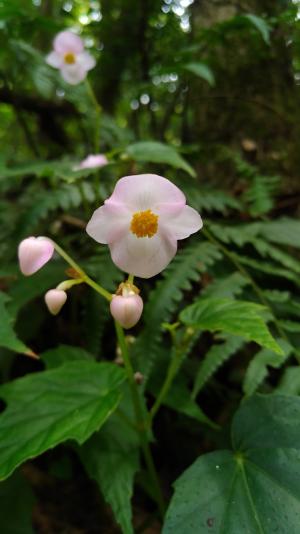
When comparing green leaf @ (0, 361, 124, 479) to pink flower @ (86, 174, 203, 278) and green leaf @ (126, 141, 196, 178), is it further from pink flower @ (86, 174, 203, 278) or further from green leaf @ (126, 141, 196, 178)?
green leaf @ (126, 141, 196, 178)

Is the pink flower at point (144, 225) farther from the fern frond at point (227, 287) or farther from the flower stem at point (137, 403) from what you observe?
the fern frond at point (227, 287)

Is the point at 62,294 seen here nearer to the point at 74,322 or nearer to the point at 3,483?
the point at 3,483

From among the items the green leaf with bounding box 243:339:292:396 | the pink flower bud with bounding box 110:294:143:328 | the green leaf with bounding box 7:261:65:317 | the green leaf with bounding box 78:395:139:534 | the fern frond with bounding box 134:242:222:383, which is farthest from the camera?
the green leaf with bounding box 7:261:65:317

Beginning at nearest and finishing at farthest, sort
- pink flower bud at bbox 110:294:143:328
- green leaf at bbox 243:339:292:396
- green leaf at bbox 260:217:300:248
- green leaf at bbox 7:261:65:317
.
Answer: pink flower bud at bbox 110:294:143:328 < green leaf at bbox 243:339:292:396 < green leaf at bbox 7:261:65:317 < green leaf at bbox 260:217:300:248

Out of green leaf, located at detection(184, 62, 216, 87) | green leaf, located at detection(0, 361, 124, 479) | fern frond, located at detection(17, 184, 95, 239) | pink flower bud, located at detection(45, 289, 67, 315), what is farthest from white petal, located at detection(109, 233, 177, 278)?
green leaf, located at detection(184, 62, 216, 87)

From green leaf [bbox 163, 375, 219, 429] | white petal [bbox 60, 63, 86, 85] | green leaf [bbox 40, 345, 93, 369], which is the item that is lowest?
green leaf [bbox 163, 375, 219, 429]

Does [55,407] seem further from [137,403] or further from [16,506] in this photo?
[16,506]
